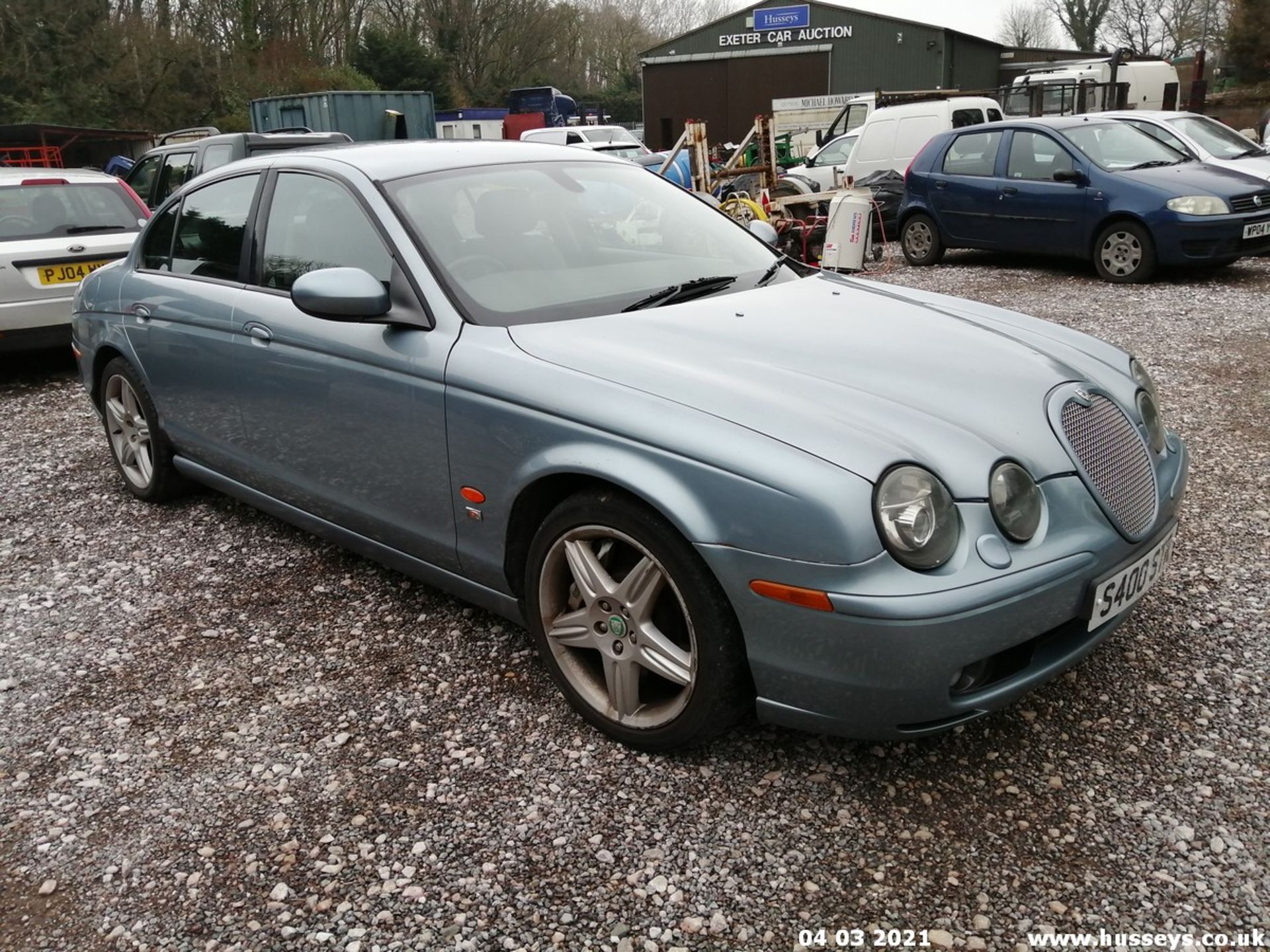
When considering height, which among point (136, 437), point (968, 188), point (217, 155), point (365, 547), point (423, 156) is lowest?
point (365, 547)

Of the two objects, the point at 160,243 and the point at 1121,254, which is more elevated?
the point at 160,243

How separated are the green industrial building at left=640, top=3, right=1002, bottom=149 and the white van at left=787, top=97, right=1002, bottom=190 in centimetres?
1925

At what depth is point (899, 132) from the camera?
14.9 metres

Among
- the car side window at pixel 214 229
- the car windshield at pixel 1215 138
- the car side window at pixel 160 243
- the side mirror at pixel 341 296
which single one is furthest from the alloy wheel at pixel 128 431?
Result: the car windshield at pixel 1215 138

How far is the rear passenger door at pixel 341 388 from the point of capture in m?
3.11

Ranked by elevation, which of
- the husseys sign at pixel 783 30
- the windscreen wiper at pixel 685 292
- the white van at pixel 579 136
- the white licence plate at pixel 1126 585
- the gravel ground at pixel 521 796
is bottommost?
the gravel ground at pixel 521 796

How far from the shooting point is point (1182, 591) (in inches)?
140

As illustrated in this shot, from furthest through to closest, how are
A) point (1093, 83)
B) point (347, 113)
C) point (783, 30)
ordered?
point (783, 30)
point (1093, 83)
point (347, 113)

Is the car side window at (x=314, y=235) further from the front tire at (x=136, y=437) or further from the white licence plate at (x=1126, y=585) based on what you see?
the white licence plate at (x=1126, y=585)

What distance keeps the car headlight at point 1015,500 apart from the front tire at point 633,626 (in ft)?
2.21

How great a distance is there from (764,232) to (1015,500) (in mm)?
2243

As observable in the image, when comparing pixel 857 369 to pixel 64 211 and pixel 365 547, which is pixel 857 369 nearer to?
pixel 365 547

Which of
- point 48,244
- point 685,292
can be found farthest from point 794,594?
point 48,244

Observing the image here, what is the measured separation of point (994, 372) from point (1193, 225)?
25.8 feet
